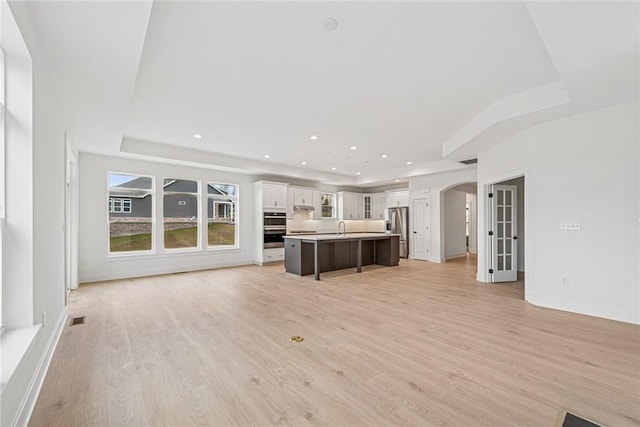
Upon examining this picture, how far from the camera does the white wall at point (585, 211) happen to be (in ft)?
11.7

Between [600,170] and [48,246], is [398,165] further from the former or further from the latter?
[48,246]

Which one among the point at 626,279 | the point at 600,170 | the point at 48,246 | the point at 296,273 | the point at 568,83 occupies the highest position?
the point at 568,83

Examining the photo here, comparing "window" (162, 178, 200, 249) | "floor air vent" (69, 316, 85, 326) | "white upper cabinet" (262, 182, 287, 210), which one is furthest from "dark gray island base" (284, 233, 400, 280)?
"floor air vent" (69, 316, 85, 326)

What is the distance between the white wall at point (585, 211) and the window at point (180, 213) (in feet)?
24.0

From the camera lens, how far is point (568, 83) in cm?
308

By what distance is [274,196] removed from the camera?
858cm

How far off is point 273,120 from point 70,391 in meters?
4.09

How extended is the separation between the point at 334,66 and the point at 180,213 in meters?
5.87

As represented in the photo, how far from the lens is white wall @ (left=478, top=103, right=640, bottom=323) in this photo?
11.7 feet

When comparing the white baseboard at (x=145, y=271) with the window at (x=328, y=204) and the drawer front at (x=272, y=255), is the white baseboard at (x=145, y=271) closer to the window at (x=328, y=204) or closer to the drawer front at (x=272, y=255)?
the drawer front at (x=272, y=255)

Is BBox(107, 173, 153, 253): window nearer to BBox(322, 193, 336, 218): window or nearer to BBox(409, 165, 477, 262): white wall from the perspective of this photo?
BBox(322, 193, 336, 218): window

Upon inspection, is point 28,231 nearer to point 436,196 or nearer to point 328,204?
point 328,204

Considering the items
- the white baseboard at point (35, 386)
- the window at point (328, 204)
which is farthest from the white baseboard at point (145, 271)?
the window at point (328, 204)

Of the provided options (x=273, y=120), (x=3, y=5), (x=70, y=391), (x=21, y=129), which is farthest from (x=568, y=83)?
(x=70, y=391)
